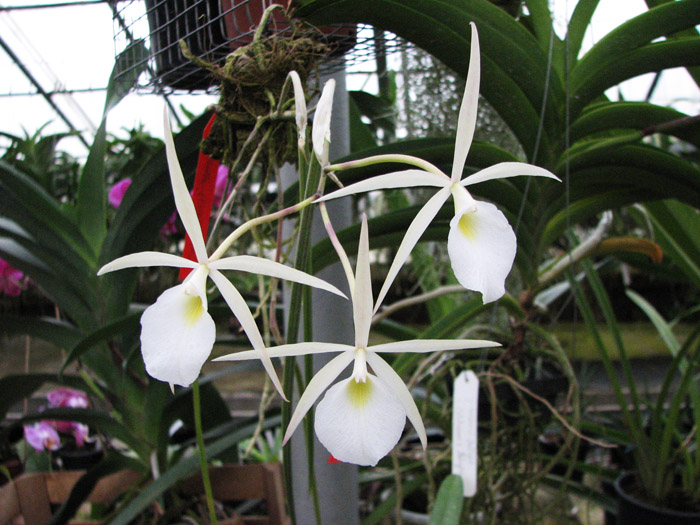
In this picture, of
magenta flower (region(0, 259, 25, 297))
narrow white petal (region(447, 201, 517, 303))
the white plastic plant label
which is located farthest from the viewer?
magenta flower (region(0, 259, 25, 297))

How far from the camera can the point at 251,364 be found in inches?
29.7

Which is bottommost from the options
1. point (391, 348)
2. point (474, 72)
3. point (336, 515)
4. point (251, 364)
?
point (336, 515)

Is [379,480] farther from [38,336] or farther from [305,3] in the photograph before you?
[305,3]

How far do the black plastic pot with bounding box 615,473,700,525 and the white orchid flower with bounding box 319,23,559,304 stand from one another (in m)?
0.75

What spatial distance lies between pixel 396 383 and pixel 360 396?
19 millimetres

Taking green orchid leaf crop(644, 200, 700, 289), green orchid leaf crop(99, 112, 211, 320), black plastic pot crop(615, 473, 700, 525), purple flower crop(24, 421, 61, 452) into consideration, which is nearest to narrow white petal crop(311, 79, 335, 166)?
green orchid leaf crop(99, 112, 211, 320)

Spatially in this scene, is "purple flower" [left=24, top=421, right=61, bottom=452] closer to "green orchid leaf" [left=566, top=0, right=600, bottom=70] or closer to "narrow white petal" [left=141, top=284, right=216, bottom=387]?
"narrow white petal" [left=141, top=284, right=216, bottom=387]

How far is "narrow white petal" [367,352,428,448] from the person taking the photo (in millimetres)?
228

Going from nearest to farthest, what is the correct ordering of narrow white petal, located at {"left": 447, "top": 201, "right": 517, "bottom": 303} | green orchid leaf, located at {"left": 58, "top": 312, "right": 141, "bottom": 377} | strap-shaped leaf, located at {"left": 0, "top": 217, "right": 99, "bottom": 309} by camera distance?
narrow white petal, located at {"left": 447, "top": 201, "right": 517, "bottom": 303} < green orchid leaf, located at {"left": 58, "top": 312, "right": 141, "bottom": 377} < strap-shaped leaf, located at {"left": 0, "top": 217, "right": 99, "bottom": 309}

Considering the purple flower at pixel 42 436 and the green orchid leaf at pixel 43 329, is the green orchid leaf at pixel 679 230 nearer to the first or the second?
the green orchid leaf at pixel 43 329

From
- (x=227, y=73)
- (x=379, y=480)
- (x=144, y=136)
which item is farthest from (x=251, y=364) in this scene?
(x=144, y=136)

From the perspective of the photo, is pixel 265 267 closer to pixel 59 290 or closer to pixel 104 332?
pixel 104 332

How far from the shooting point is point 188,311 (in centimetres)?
22

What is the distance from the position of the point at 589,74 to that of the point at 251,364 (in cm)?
56
